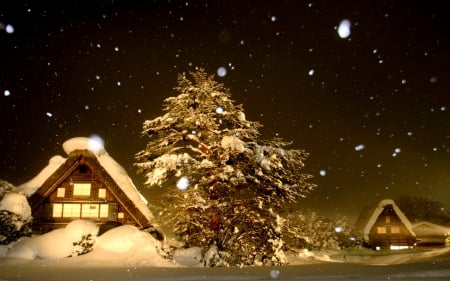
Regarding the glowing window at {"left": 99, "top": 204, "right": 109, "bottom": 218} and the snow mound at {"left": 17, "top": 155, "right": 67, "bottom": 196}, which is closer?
the snow mound at {"left": 17, "top": 155, "right": 67, "bottom": 196}

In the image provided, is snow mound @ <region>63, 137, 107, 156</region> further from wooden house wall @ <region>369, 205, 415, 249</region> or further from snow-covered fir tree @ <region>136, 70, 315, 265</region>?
wooden house wall @ <region>369, 205, 415, 249</region>

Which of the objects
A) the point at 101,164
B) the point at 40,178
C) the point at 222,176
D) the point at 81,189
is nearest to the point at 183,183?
the point at 222,176

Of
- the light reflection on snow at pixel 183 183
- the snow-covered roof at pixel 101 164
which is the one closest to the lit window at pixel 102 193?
the snow-covered roof at pixel 101 164

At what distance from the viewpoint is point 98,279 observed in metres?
11.6

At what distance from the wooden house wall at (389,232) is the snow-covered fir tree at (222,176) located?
46.2m

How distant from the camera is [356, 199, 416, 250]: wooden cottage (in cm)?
6081

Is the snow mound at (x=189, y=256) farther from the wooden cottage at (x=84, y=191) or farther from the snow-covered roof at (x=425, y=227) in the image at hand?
the snow-covered roof at (x=425, y=227)

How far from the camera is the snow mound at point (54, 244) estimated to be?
2020 centimetres

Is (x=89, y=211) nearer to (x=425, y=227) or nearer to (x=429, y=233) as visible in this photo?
(x=429, y=233)

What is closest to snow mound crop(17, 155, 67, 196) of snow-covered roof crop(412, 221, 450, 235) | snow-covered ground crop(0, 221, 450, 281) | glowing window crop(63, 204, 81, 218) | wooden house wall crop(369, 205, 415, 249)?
glowing window crop(63, 204, 81, 218)

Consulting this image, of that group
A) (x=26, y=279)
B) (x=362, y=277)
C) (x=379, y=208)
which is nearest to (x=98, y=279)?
(x=26, y=279)

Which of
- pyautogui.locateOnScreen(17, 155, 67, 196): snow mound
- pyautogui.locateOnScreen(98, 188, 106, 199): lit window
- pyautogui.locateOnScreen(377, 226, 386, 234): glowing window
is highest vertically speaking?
pyautogui.locateOnScreen(17, 155, 67, 196): snow mound

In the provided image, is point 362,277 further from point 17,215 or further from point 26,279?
point 17,215

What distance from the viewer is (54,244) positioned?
806 inches
